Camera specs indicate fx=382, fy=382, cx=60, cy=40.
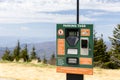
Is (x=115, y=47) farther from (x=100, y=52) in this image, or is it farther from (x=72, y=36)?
(x=72, y=36)

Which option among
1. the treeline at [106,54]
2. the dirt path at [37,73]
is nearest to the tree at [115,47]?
the treeline at [106,54]

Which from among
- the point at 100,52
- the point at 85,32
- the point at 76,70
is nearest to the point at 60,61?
the point at 76,70

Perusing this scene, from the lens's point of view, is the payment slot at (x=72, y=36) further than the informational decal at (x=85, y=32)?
Yes

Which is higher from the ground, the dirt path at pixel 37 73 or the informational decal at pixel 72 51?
the informational decal at pixel 72 51

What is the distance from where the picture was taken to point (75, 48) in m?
11.5

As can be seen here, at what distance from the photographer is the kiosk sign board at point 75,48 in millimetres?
11320

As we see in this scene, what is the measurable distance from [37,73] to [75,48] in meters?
4.53

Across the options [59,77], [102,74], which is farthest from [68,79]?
[102,74]

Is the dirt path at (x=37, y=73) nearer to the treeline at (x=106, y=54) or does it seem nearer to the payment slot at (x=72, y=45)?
the payment slot at (x=72, y=45)

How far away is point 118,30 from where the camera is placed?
82.2 meters

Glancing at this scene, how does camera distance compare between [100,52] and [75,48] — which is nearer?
[75,48]

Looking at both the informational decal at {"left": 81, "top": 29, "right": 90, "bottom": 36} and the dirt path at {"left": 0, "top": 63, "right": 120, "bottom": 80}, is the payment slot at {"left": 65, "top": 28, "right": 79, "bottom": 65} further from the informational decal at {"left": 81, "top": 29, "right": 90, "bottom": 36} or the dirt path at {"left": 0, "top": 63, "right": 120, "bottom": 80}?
the dirt path at {"left": 0, "top": 63, "right": 120, "bottom": 80}

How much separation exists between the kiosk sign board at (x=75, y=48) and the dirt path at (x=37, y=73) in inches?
110

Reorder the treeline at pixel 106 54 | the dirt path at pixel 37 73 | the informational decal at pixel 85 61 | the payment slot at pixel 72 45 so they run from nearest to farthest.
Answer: the informational decal at pixel 85 61, the payment slot at pixel 72 45, the dirt path at pixel 37 73, the treeline at pixel 106 54
